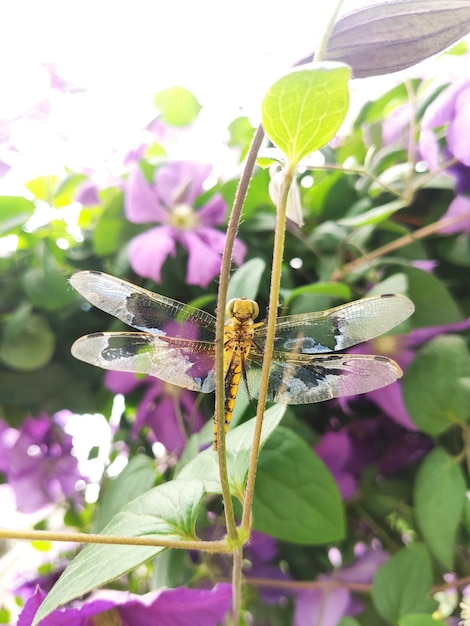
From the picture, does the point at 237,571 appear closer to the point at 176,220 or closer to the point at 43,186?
the point at 176,220

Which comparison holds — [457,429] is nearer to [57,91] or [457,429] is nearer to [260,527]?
[260,527]

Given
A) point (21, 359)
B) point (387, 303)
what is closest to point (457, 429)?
point (387, 303)

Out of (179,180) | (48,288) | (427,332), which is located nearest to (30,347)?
(48,288)

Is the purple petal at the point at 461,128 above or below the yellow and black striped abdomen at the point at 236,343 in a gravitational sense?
above

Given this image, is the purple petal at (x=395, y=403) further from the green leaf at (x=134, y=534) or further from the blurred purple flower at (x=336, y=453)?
the green leaf at (x=134, y=534)

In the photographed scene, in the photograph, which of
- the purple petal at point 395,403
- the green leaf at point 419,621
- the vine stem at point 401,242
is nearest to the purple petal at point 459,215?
the vine stem at point 401,242

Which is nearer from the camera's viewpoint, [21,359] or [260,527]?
[260,527]
